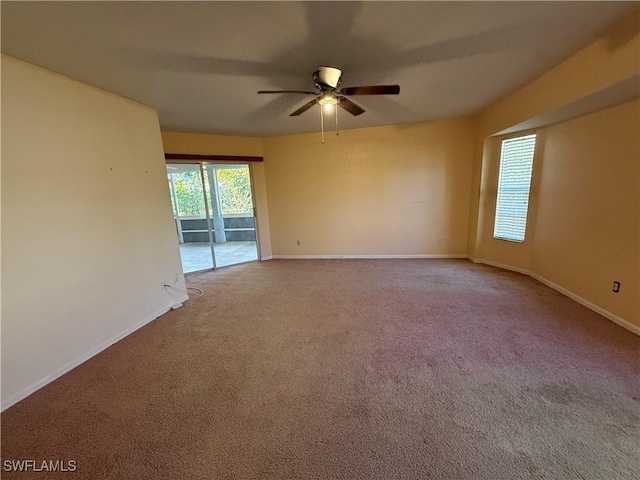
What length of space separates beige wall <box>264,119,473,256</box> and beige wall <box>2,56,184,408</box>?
2.55 meters

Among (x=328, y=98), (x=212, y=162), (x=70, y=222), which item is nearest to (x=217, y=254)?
(x=212, y=162)

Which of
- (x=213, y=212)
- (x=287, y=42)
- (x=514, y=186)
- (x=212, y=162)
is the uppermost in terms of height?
(x=287, y=42)

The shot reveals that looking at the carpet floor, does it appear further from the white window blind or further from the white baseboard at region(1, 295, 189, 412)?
the white window blind

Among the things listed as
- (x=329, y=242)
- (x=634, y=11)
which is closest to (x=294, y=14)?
(x=634, y=11)

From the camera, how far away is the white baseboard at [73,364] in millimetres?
1857

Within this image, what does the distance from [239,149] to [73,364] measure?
392cm

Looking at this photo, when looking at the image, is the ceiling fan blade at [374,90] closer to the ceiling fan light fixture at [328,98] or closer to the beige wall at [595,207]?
the ceiling fan light fixture at [328,98]

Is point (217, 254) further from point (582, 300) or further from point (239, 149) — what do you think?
point (582, 300)

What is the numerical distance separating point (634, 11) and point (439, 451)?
9.94ft

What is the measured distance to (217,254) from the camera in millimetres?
5820

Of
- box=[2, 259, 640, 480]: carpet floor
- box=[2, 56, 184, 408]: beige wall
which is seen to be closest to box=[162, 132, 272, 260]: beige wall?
box=[2, 56, 184, 408]: beige wall

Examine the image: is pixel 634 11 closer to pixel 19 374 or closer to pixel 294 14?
pixel 294 14

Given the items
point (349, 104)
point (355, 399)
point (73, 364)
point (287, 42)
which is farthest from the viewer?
point (349, 104)

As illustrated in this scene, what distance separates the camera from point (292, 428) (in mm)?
1565
